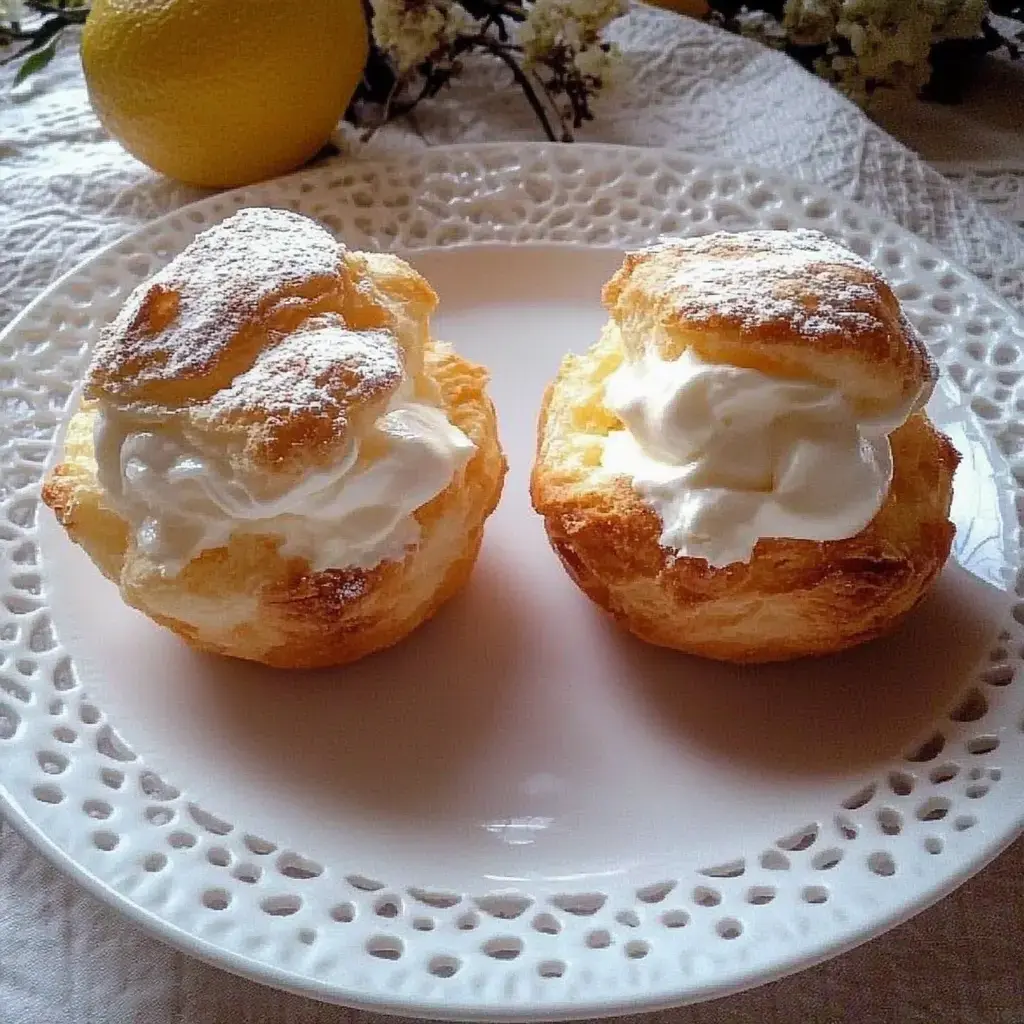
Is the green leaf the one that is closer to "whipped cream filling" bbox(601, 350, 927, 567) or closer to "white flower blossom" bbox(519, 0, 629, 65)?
"white flower blossom" bbox(519, 0, 629, 65)

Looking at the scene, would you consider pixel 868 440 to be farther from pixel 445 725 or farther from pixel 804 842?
pixel 445 725

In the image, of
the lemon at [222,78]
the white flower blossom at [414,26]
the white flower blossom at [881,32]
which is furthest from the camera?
the white flower blossom at [881,32]

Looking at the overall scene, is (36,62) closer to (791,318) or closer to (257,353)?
(257,353)

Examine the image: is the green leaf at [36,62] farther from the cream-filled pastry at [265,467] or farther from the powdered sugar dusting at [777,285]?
the powdered sugar dusting at [777,285]

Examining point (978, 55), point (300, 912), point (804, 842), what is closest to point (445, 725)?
point (300, 912)

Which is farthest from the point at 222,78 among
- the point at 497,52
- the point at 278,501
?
the point at 278,501

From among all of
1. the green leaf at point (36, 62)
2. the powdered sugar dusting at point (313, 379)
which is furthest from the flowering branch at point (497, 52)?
the powdered sugar dusting at point (313, 379)
